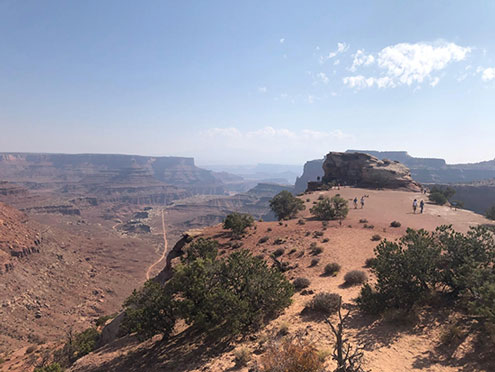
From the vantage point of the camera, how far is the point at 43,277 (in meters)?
55.8

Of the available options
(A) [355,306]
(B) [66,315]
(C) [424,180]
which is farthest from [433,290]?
(C) [424,180]

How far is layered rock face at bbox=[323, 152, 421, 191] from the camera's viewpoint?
62.1 meters

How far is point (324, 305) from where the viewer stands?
11.3 metres

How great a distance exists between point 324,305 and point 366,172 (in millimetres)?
62054

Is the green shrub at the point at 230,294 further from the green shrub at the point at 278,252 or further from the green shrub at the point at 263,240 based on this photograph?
the green shrub at the point at 263,240

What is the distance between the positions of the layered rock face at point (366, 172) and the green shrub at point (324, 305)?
192 ft

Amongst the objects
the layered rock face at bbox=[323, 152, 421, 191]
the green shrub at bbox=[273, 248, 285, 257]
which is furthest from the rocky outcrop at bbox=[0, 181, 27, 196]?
the green shrub at bbox=[273, 248, 285, 257]

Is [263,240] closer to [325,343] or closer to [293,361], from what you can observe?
[325,343]

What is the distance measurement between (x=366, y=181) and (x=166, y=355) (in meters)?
65.1

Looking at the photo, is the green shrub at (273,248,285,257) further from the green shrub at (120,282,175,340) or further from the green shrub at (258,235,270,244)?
the green shrub at (120,282,175,340)

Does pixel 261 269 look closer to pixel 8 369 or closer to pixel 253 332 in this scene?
pixel 253 332

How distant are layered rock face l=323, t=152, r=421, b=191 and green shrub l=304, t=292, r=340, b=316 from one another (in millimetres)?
58661

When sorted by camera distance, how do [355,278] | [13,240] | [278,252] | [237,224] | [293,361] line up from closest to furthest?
[293,361]
[355,278]
[278,252]
[237,224]
[13,240]

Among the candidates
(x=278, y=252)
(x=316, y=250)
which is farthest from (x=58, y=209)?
(x=316, y=250)
